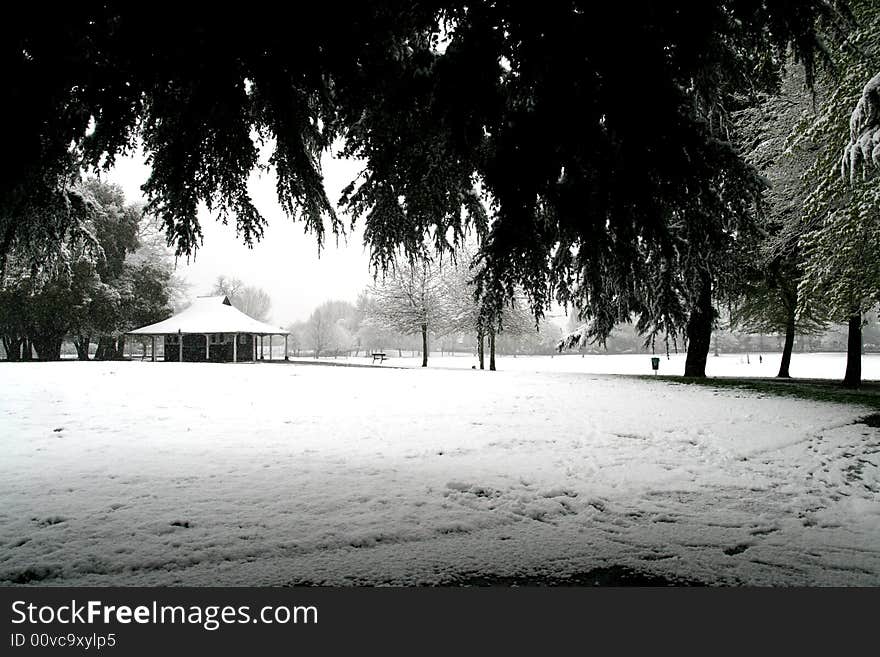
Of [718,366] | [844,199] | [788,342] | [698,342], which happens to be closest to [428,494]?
[844,199]

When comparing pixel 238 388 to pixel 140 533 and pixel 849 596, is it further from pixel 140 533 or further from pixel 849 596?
pixel 849 596

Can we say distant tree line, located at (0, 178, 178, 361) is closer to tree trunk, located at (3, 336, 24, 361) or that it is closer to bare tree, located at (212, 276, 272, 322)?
tree trunk, located at (3, 336, 24, 361)

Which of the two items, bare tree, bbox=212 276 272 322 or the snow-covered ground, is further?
bare tree, bbox=212 276 272 322

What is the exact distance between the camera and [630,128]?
302cm

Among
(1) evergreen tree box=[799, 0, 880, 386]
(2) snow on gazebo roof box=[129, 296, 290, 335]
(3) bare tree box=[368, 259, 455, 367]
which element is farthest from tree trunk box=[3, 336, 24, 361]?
(1) evergreen tree box=[799, 0, 880, 386]

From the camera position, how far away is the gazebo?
33656 millimetres

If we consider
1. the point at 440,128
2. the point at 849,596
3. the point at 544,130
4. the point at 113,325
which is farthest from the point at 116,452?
the point at 113,325

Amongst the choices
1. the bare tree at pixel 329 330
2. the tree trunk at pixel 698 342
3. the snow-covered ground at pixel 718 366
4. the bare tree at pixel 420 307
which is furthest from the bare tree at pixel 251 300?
the tree trunk at pixel 698 342

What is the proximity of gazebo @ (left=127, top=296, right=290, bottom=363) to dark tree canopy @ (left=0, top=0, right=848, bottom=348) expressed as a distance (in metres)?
32.6

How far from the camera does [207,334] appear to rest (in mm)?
34875

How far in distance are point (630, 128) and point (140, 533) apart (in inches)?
171

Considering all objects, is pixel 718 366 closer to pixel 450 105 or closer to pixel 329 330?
pixel 450 105

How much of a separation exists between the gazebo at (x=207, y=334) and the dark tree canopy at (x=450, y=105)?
32.6 m

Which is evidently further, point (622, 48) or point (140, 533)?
point (140, 533)
